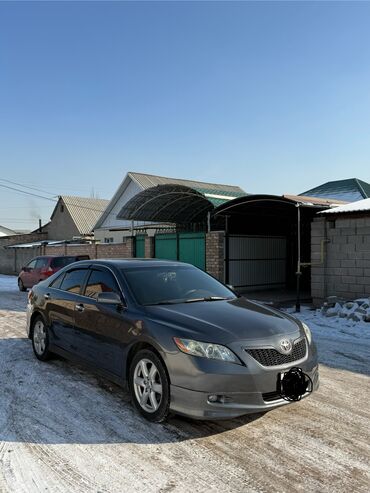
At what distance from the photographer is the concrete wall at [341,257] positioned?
1116 centimetres

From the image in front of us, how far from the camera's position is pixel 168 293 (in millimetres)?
5078

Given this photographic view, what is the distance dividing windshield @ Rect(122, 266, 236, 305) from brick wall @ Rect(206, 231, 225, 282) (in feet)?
30.4

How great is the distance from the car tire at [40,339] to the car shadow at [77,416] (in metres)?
0.46

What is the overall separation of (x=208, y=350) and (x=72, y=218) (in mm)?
41245

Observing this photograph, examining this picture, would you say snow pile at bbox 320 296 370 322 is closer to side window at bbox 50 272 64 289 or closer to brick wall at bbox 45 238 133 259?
side window at bbox 50 272 64 289

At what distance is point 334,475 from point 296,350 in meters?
1.17

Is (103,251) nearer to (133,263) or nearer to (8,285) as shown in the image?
(8,285)

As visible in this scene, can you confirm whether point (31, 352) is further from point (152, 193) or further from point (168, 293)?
point (152, 193)

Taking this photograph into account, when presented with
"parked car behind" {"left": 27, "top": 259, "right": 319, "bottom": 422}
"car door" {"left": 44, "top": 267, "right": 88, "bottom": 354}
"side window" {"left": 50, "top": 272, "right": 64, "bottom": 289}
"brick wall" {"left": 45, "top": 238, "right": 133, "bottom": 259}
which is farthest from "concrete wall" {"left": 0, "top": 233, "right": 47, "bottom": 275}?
"parked car behind" {"left": 27, "top": 259, "right": 319, "bottom": 422}

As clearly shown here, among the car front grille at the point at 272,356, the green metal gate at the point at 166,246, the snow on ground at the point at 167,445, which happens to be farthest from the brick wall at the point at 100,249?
the car front grille at the point at 272,356

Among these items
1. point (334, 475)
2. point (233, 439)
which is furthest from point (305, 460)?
point (233, 439)

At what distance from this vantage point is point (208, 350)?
391cm

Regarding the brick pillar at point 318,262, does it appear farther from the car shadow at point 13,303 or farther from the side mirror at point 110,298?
the side mirror at point 110,298

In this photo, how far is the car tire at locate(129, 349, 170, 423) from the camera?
13.4 ft
